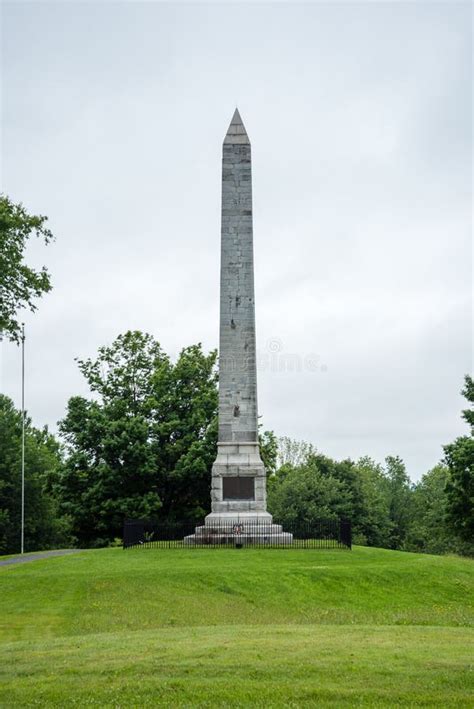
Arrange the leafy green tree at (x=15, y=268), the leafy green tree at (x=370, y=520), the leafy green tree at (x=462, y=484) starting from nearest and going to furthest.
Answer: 1. the leafy green tree at (x=15, y=268)
2. the leafy green tree at (x=462, y=484)
3. the leafy green tree at (x=370, y=520)

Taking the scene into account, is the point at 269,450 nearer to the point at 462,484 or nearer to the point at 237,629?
the point at 462,484

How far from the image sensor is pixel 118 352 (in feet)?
147

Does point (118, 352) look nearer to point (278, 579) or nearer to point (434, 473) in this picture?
point (278, 579)

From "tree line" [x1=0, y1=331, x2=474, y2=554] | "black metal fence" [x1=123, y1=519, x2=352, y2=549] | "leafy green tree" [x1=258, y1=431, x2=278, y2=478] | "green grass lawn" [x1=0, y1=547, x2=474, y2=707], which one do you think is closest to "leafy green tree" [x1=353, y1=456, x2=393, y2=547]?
"tree line" [x1=0, y1=331, x2=474, y2=554]

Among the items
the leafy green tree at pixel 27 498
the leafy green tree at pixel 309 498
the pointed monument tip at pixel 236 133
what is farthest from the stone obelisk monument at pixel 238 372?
the leafy green tree at pixel 27 498

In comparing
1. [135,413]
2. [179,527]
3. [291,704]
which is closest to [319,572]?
[179,527]

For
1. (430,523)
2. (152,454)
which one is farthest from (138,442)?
(430,523)

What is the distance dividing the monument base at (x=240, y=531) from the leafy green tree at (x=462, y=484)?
14.5 meters

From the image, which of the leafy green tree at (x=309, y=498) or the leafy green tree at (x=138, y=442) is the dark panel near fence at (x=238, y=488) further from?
the leafy green tree at (x=309, y=498)

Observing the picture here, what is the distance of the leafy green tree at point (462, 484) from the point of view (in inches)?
1526

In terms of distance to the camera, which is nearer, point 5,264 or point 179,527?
A: point 5,264

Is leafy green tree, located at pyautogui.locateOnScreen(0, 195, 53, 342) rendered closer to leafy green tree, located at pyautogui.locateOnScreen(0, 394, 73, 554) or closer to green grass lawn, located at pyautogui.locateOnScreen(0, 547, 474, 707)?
green grass lawn, located at pyautogui.locateOnScreen(0, 547, 474, 707)

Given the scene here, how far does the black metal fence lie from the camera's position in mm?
27234

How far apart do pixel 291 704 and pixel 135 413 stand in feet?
115
